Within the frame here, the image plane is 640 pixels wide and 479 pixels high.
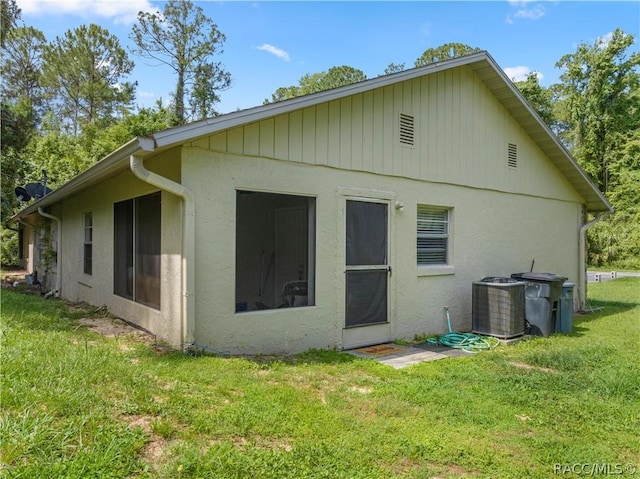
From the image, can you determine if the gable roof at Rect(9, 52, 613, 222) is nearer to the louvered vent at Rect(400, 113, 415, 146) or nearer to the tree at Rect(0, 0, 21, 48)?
the louvered vent at Rect(400, 113, 415, 146)

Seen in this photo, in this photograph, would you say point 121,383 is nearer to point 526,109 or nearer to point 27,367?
point 27,367

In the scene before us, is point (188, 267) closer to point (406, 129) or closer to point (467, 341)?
point (406, 129)

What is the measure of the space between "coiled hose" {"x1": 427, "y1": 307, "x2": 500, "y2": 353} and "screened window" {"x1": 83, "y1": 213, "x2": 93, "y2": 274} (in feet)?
21.2

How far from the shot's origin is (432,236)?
24.0ft

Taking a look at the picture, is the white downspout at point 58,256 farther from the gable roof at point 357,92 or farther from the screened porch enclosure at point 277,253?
the screened porch enclosure at point 277,253

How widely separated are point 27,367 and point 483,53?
7.72 metres

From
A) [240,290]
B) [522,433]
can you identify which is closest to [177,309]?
[240,290]

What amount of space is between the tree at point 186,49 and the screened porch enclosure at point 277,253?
20.1 meters

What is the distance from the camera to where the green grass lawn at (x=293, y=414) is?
8.35 feet

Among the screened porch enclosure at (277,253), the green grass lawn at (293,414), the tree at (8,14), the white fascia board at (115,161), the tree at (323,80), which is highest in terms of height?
the tree at (323,80)

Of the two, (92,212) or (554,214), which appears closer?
(92,212)

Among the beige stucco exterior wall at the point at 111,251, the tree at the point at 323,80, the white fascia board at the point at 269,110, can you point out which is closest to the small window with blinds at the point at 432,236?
the white fascia board at the point at 269,110

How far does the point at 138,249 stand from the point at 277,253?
6.66ft

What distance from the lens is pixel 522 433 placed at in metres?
3.40
